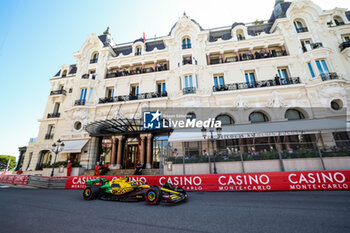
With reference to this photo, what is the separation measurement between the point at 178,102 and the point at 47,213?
44.6ft

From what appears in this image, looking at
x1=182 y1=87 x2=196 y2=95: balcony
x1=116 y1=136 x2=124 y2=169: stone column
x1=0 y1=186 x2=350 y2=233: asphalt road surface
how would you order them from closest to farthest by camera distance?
x1=0 y1=186 x2=350 y2=233: asphalt road surface < x1=116 y1=136 x2=124 y2=169: stone column < x1=182 y1=87 x2=196 y2=95: balcony

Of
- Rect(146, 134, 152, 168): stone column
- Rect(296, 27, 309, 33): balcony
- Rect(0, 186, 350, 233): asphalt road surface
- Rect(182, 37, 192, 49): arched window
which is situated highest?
Rect(182, 37, 192, 49): arched window

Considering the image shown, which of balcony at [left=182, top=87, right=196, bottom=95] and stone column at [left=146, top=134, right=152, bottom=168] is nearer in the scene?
stone column at [left=146, top=134, right=152, bottom=168]

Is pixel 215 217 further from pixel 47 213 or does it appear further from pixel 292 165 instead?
pixel 292 165

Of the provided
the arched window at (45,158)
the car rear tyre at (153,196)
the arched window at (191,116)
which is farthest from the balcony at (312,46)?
the arched window at (45,158)

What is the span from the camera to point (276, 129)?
12.5 m

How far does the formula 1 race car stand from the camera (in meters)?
5.87

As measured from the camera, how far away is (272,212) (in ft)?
15.1

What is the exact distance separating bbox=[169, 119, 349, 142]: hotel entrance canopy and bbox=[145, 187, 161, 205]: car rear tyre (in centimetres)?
696

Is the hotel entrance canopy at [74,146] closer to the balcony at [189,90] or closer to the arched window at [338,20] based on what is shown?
the balcony at [189,90]

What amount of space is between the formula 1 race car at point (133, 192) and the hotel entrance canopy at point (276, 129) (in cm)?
649

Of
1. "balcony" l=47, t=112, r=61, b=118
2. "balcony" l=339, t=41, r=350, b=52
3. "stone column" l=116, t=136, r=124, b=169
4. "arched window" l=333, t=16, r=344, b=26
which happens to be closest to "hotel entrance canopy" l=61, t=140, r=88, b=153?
"stone column" l=116, t=136, r=124, b=169

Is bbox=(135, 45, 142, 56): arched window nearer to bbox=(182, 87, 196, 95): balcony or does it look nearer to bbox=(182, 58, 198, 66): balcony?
bbox=(182, 58, 198, 66): balcony

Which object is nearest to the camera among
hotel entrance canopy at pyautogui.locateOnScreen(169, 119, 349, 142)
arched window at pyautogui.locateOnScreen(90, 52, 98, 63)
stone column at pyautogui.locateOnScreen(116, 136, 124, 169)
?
hotel entrance canopy at pyautogui.locateOnScreen(169, 119, 349, 142)
